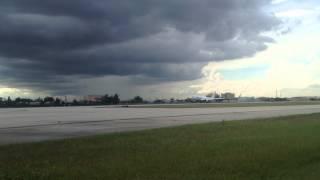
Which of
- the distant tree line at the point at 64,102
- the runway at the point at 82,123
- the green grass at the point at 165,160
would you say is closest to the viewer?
the green grass at the point at 165,160

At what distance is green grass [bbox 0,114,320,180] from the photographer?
13.6 meters

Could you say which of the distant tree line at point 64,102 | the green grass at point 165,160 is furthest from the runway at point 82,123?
the distant tree line at point 64,102

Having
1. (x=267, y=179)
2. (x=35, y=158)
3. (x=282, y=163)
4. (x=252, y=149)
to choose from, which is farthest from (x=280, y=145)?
(x=35, y=158)

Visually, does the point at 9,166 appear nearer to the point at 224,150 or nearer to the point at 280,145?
the point at 224,150

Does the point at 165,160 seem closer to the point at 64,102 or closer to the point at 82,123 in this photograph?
the point at 82,123

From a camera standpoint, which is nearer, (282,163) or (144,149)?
(282,163)

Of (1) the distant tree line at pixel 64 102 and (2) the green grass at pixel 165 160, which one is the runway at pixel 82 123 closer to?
(2) the green grass at pixel 165 160

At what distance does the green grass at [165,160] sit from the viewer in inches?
535

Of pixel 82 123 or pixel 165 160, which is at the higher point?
pixel 82 123

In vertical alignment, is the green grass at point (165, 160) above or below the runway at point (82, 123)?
below

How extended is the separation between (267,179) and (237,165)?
2417 millimetres

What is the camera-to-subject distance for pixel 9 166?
15.5m

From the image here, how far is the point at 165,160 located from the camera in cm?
1628

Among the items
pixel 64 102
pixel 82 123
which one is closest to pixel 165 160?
pixel 82 123
